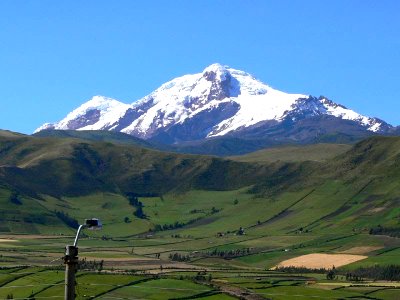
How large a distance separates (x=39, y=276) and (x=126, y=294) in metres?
30.6


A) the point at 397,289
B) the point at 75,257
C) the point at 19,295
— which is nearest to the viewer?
the point at 75,257

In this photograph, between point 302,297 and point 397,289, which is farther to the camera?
point 397,289

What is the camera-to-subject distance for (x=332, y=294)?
184 metres

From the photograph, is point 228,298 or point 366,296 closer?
point 228,298

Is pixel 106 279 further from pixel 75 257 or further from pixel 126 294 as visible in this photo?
pixel 75 257

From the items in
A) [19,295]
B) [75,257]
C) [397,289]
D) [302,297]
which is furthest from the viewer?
[397,289]

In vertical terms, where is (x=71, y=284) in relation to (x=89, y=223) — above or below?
below

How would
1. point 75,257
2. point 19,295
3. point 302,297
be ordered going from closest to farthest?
1. point 75,257
2. point 19,295
3. point 302,297

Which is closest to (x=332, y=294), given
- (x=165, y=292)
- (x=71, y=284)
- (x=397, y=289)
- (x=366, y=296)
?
(x=366, y=296)

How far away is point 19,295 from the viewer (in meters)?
165

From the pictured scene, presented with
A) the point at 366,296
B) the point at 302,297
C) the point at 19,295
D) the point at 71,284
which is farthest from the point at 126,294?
the point at 71,284

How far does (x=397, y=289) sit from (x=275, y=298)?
32.9 meters

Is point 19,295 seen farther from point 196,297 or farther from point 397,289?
point 397,289

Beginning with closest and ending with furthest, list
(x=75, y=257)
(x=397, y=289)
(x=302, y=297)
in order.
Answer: (x=75, y=257)
(x=302, y=297)
(x=397, y=289)
